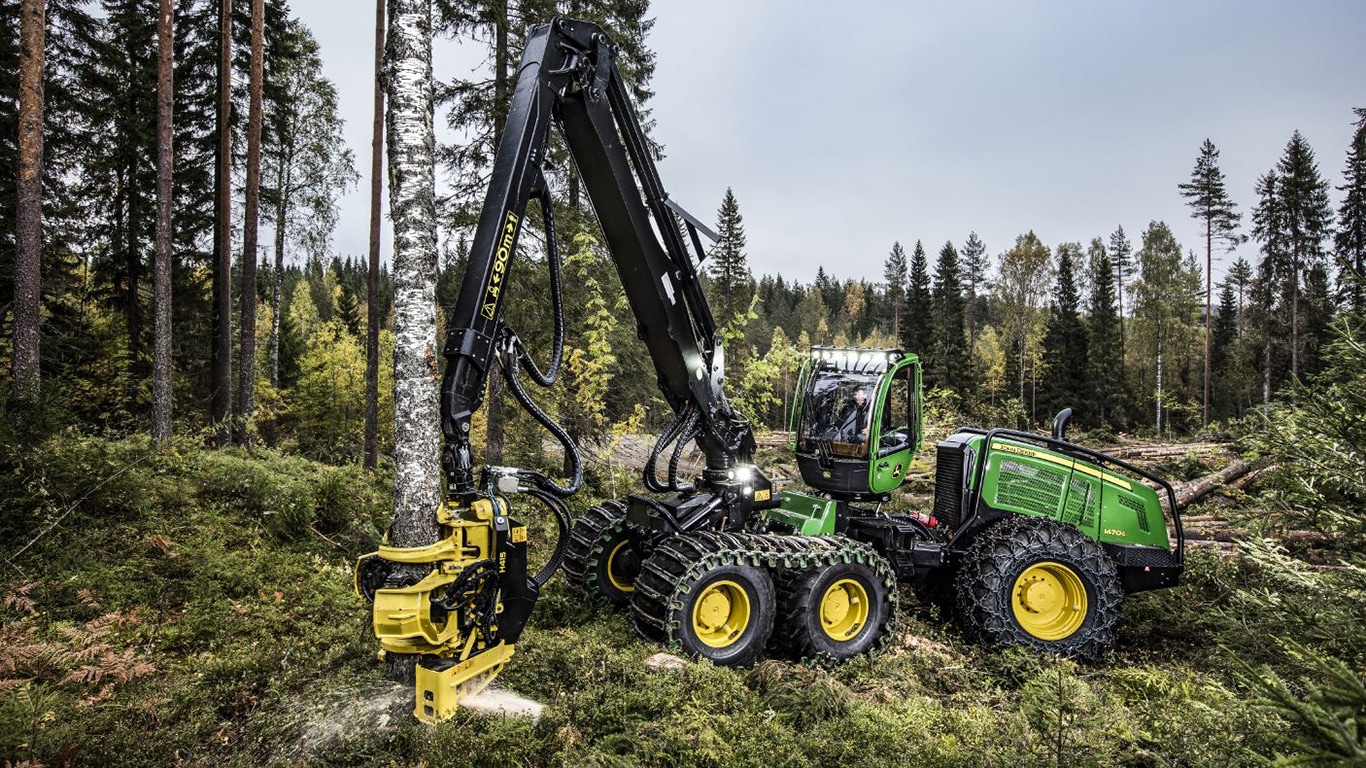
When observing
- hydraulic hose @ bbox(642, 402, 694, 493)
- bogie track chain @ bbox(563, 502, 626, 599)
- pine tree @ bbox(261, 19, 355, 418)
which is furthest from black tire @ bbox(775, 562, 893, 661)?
pine tree @ bbox(261, 19, 355, 418)

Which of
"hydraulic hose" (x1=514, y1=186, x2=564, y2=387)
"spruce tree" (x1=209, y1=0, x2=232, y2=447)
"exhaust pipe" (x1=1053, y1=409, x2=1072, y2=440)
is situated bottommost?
"exhaust pipe" (x1=1053, y1=409, x2=1072, y2=440)

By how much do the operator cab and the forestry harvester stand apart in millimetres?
23

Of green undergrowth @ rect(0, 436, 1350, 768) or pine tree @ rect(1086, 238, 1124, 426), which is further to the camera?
pine tree @ rect(1086, 238, 1124, 426)

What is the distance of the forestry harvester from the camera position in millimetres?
4113

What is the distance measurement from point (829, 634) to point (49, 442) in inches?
338

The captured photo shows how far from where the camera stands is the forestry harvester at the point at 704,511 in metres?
4.11

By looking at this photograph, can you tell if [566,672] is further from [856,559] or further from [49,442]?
[49,442]

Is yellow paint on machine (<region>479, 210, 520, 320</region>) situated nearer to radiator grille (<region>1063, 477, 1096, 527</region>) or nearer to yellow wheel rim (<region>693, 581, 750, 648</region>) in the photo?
yellow wheel rim (<region>693, 581, 750, 648</region>)

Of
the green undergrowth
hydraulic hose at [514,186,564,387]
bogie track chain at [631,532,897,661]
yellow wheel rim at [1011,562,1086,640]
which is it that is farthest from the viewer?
yellow wheel rim at [1011,562,1086,640]

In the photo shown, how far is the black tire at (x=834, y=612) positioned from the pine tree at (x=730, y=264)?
99.6ft

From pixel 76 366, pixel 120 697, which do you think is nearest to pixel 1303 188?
pixel 120 697

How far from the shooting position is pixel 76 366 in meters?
14.7

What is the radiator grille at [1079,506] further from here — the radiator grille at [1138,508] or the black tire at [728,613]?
the black tire at [728,613]

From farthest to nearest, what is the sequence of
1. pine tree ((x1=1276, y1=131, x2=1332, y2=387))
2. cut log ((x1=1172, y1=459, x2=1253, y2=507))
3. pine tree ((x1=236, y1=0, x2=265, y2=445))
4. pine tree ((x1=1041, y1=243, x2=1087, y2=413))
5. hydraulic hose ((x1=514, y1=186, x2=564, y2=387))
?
pine tree ((x1=1041, y1=243, x2=1087, y2=413)) → pine tree ((x1=1276, y1=131, x2=1332, y2=387)) → pine tree ((x1=236, y1=0, x2=265, y2=445)) → cut log ((x1=1172, y1=459, x2=1253, y2=507)) → hydraulic hose ((x1=514, y1=186, x2=564, y2=387))
